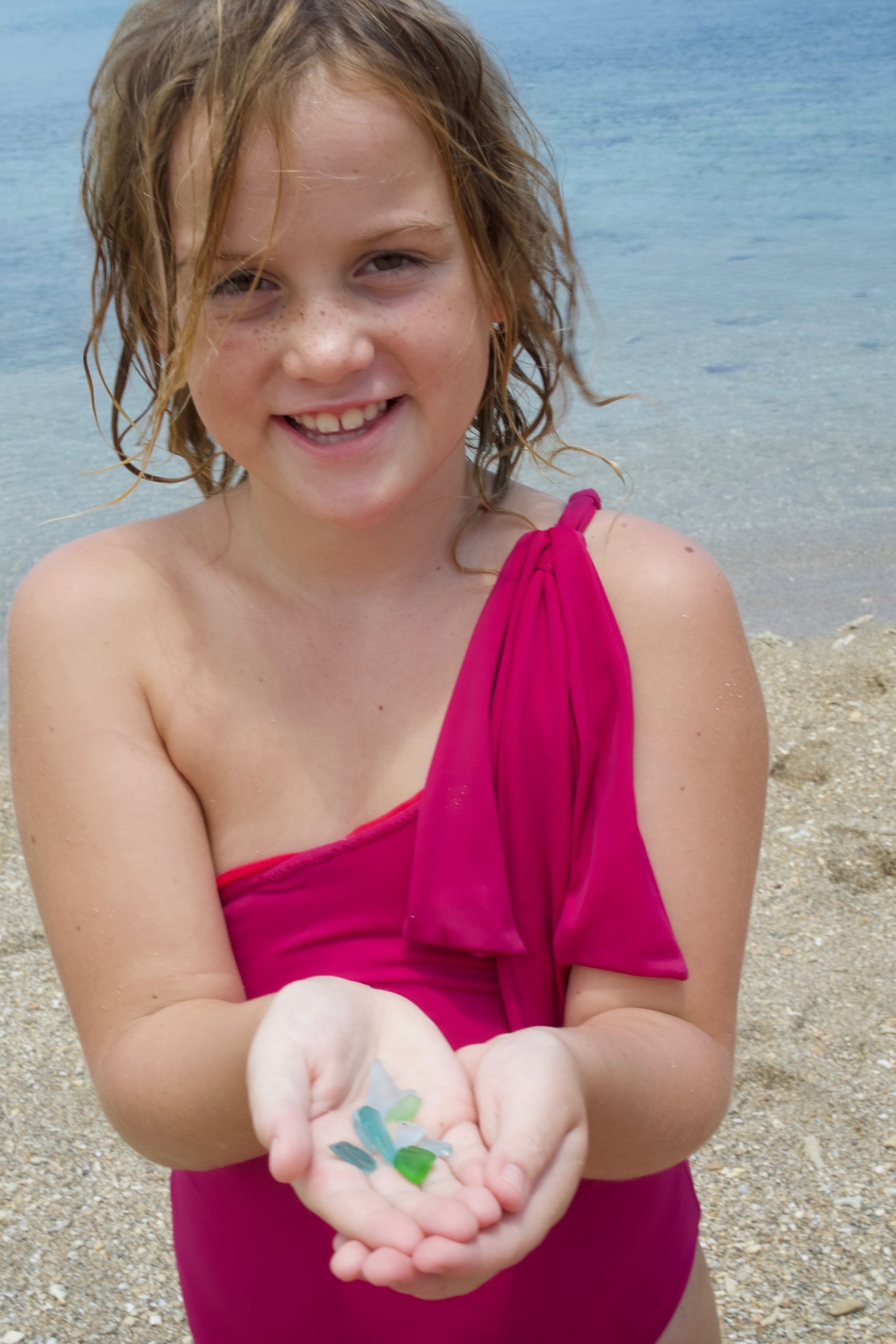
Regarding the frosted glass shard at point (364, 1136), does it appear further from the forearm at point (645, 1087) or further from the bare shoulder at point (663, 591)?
the bare shoulder at point (663, 591)

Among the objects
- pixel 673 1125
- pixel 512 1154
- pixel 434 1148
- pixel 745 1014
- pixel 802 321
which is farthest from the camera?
pixel 802 321

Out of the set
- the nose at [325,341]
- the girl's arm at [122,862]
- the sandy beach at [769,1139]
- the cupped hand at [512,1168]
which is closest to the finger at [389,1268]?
the cupped hand at [512,1168]

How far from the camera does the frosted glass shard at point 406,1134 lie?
115 centimetres

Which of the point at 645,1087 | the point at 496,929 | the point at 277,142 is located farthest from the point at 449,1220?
the point at 277,142

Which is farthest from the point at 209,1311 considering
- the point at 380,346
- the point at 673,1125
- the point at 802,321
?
the point at 802,321

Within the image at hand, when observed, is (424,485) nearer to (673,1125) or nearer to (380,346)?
(380,346)

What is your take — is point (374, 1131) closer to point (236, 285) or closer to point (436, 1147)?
point (436, 1147)

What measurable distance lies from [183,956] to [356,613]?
0.49 meters

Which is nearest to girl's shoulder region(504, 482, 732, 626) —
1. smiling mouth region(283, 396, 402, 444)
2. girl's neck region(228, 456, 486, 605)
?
girl's neck region(228, 456, 486, 605)

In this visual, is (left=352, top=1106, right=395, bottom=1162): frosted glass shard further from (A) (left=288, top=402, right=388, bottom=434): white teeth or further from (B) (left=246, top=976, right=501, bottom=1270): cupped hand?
(A) (left=288, top=402, right=388, bottom=434): white teeth

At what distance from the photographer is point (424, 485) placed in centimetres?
173

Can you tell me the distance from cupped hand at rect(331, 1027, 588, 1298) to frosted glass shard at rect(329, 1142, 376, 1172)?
2.5 inches

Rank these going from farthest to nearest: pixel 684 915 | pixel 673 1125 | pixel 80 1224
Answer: pixel 80 1224 < pixel 684 915 < pixel 673 1125

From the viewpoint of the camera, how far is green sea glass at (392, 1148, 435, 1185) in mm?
1125
